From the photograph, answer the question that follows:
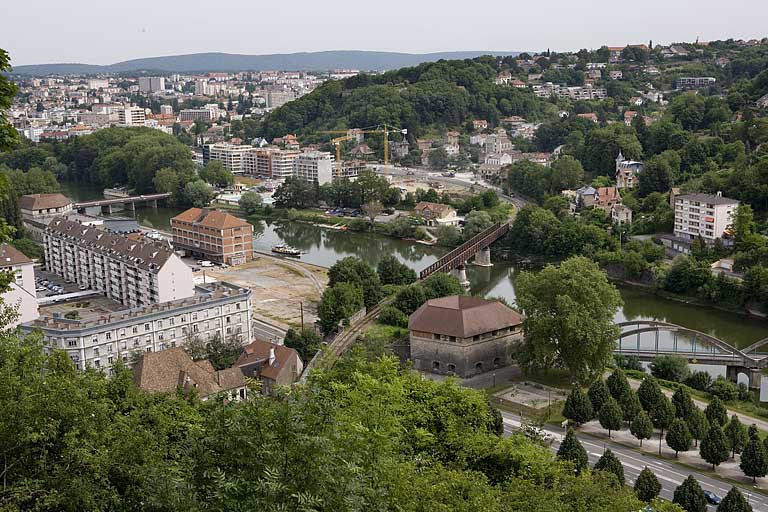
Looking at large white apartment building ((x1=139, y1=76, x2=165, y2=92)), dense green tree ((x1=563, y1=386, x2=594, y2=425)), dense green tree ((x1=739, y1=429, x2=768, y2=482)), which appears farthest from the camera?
large white apartment building ((x1=139, y1=76, x2=165, y2=92))

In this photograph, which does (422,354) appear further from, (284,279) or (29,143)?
(29,143)

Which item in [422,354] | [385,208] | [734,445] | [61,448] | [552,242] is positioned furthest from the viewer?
[385,208]

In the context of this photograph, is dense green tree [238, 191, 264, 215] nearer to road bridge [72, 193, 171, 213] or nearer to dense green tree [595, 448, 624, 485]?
road bridge [72, 193, 171, 213]

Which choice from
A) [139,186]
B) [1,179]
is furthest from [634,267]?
[139,186]

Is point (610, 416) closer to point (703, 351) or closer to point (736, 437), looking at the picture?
point (736, 437)

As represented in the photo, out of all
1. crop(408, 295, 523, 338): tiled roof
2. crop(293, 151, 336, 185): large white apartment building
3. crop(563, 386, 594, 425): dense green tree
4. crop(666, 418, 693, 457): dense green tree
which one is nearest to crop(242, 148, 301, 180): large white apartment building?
crop(293, 151, 336, 185): large white apartment building

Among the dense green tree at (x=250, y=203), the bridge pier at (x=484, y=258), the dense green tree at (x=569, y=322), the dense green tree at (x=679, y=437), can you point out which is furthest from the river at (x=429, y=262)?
the dense green tree at (x=679, y=437)
